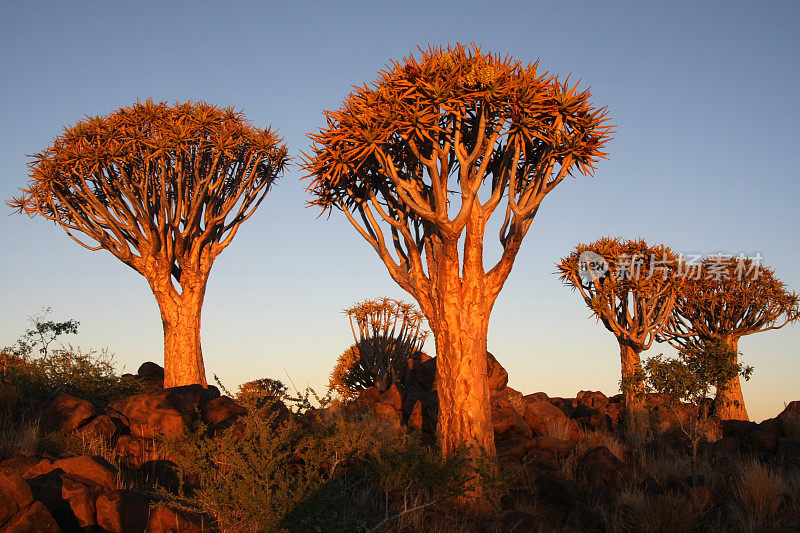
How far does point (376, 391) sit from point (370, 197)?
656cm

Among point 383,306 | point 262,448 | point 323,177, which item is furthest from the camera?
point 383,306

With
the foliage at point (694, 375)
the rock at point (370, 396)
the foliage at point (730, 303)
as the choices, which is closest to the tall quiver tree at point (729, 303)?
the foliage at point (730, 303)

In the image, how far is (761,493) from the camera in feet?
29.6

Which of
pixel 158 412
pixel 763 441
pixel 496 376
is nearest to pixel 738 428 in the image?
pixel 763 441

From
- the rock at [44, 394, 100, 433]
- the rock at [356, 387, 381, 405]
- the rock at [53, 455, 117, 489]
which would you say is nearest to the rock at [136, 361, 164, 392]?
the rock at [356, 387, 381, 405]

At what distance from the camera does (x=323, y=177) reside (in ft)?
37.9

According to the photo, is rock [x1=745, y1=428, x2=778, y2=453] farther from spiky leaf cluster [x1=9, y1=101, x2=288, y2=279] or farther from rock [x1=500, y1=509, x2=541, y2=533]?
spiky leaf cluster [x1=9, y1=101, x2=288, y2=279]

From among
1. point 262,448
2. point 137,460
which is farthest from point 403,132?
point 137,460

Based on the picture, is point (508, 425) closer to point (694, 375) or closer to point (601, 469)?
point (601, 469)

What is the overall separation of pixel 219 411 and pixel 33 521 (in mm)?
5423

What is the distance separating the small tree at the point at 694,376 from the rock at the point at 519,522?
7.27 m

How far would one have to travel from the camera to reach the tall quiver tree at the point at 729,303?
21969mm

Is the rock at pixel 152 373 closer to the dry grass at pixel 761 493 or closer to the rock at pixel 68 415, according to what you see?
the rock at pixel 68 415

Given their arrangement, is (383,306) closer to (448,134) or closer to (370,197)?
(370,197)
